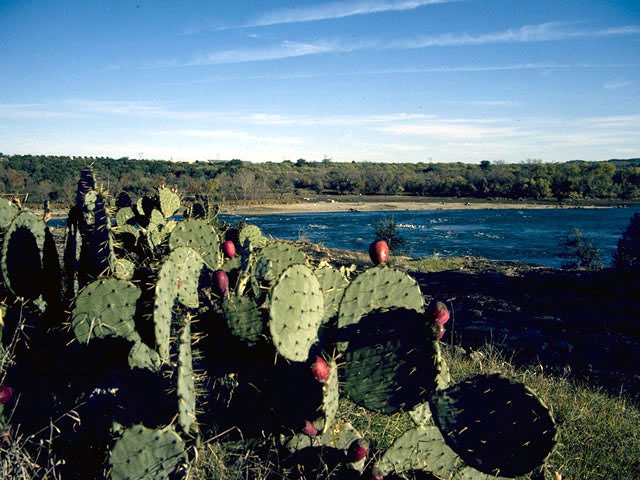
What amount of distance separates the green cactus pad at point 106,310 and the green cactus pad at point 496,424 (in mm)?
1361

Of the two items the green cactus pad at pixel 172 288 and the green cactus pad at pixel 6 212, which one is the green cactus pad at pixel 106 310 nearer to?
the green cactus pad at pixel 172 288

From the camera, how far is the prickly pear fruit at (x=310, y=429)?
2061mm

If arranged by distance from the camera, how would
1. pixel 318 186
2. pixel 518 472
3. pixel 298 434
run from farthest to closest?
pixel 318 186, pixel 298 434, pixel 518 472

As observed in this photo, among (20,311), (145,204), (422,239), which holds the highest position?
(145,204)

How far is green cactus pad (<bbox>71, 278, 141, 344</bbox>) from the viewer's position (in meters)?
2.22

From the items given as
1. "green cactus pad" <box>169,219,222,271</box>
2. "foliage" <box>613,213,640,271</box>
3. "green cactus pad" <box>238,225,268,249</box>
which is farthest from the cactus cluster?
"foliage" <box>613,213,640,271</box>

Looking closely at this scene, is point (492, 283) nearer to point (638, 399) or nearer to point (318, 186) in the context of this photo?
point (638, 399)

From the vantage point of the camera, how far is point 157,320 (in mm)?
2031

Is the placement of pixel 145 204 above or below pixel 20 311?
above

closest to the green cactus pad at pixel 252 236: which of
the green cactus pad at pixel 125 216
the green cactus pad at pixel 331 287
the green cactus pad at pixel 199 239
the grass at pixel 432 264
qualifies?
the green cactus pad at pixel 199 239

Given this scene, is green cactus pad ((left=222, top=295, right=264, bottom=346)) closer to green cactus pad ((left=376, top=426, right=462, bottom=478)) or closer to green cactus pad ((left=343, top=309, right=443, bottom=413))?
green cactus pad ((left=343, top=309, right=443, bottom=413))

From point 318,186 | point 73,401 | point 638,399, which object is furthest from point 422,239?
point 318,186

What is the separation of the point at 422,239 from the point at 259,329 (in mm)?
20327

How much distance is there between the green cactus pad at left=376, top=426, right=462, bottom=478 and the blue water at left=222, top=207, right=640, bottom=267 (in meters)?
15.3
